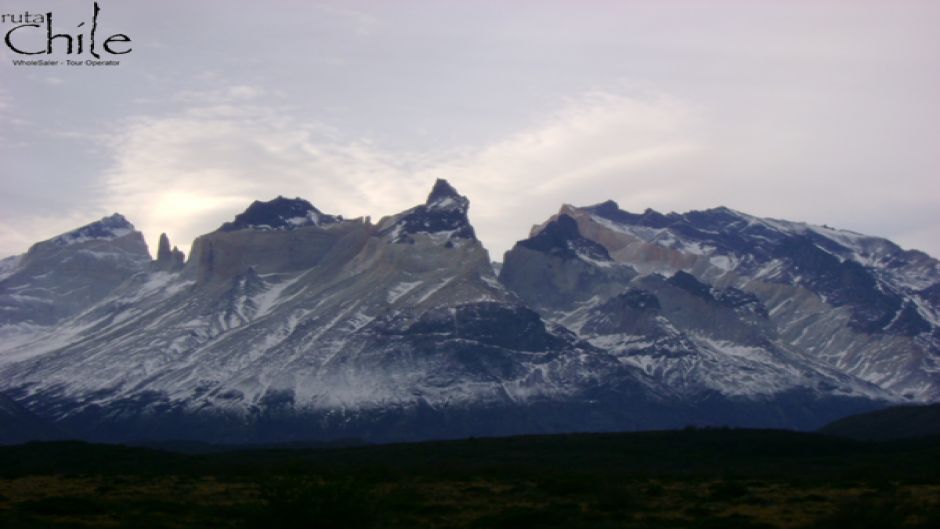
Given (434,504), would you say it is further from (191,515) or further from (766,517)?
(766,517)

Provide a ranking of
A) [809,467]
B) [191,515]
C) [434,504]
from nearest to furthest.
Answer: [191,515], [434,504], [809,467]

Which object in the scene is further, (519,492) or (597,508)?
(519,492)

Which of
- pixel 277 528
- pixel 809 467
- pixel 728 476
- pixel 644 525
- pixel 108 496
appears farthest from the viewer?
pixel 809 467

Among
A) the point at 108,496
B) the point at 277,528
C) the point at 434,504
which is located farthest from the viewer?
the point at 108,496

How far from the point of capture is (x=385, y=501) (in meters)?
118

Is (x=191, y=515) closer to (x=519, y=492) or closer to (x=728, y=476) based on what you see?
(x=519, y=492)

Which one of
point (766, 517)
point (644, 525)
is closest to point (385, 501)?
point (644, 525)

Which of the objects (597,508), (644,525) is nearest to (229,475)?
(597,508)

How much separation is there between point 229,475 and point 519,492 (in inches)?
1654

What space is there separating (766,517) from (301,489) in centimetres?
3799

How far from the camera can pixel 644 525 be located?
105438 mm

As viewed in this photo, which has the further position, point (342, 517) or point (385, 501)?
point (385, 501)

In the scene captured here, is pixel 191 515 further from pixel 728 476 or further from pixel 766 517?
pixel 728 476

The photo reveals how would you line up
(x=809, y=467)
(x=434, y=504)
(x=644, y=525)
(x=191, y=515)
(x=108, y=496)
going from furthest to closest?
(x=809, y=467) < (x=108, y=496) < (x=434, y=504) < (x=191, y=515) < (x=644, y=525)
